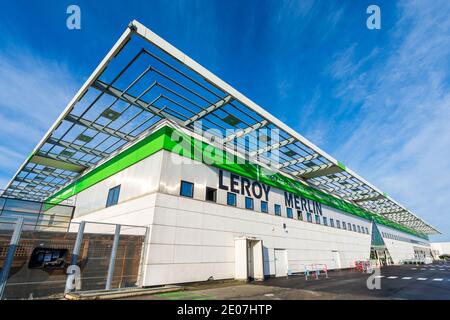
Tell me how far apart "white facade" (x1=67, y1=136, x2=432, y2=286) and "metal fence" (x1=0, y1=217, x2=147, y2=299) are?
3.10ft

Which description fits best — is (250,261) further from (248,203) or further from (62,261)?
(62,261)

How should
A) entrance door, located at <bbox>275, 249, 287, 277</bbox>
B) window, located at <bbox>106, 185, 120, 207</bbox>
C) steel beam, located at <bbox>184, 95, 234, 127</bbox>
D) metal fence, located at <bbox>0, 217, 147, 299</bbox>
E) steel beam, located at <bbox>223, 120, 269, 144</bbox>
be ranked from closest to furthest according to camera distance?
metal fence, located at <bbox>0, 217, 147, 299</bbox>, steel beam, located at <bbox>184, 95, 234, 127</bbox>, steel beam, located at <bbox>223, 120, 269, 144</bbox>, window, located at <bbox>106, 185, 120, 207</bbox>, entrance door, located at <bbox>275, 249, 287, 277</bbox>

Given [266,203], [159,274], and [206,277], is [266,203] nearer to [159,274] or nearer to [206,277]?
[206,277]

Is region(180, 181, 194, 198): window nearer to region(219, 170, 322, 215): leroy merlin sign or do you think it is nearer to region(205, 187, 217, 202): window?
region(205, 187, 217, 202): window

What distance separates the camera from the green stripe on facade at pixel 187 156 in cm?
1355

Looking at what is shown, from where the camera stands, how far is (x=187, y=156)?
14031mm

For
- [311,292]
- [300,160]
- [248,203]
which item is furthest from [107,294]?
[300,160]

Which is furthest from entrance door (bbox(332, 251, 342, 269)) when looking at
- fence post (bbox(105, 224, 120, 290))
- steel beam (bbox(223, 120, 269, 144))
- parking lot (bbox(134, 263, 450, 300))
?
fence post (bbox(105, 224, 120, 290))

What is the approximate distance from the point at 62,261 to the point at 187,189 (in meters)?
6.52

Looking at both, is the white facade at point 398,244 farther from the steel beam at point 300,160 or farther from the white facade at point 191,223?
the white facade at point 191,223

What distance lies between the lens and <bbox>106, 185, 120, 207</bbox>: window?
15.4 m

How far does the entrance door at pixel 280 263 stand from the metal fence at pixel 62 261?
11.0 meters
